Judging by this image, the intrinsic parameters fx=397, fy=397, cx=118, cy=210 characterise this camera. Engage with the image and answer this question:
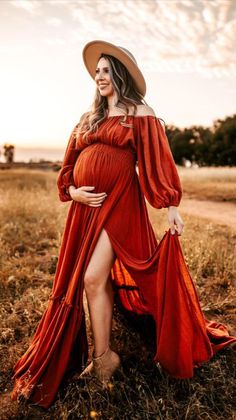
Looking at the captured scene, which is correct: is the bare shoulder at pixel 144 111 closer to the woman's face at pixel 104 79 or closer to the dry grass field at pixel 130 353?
the woman's face at pixel 104 79

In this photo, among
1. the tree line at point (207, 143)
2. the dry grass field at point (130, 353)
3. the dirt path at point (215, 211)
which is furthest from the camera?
the tree line at point (207, 143)

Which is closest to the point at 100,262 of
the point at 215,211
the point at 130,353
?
the point at 130,353

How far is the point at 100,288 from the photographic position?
8.95ft

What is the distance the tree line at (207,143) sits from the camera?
155 feet

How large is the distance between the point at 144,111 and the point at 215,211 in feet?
27.1

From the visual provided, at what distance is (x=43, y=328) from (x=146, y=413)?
0.95m

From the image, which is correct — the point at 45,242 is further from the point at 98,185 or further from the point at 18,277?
the point at 98,185

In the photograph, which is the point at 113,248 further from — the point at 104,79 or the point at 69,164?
the point at 104,79

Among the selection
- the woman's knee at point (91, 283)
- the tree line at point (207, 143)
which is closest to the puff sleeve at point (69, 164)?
the woman's knee at point (91, 283)

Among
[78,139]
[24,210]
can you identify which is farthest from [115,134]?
[24,210]

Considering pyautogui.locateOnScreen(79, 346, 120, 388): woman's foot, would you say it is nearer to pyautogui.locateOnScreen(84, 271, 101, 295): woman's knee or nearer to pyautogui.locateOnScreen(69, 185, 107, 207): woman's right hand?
pyautogui.locateOnScreen(84, 271, 101, 295): woman's knee

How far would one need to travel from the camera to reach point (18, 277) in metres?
4.96

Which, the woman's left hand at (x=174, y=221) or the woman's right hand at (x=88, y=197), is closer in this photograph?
the woman's left hand at (x=174, y=221)

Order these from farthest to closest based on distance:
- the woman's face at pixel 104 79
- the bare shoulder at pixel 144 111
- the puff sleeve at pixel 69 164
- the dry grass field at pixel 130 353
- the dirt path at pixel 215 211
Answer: the dirt path at pixel 215 211 → the puff sleeve at pixel 69 164 → the woman's face at pixel 104 79 → the bare shoulder at pixel 144 111 → the dry grass field at pixel 130 353
